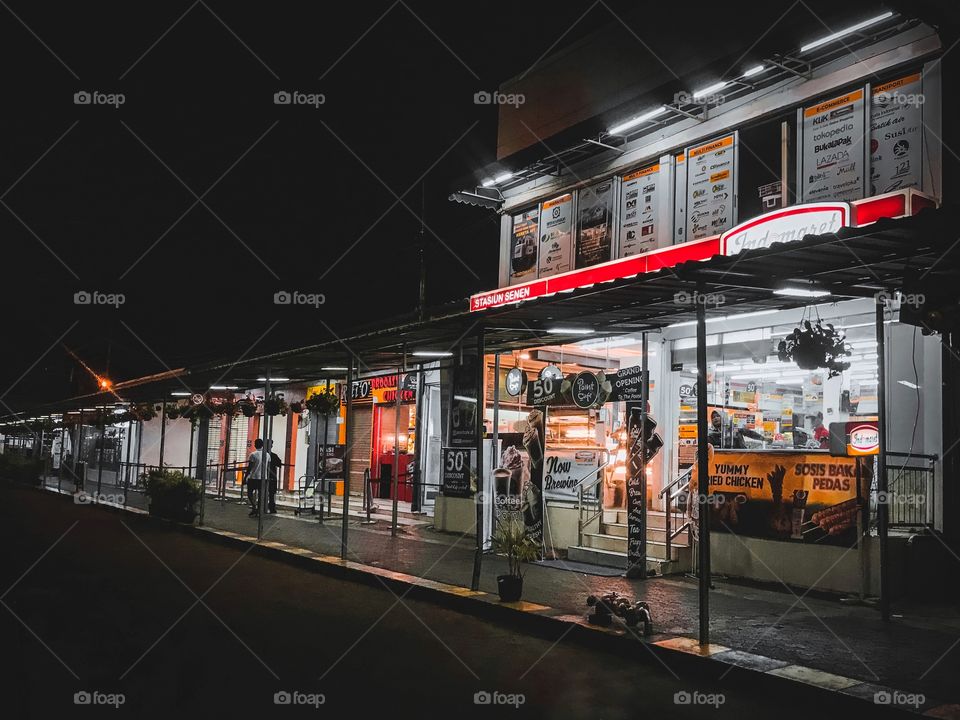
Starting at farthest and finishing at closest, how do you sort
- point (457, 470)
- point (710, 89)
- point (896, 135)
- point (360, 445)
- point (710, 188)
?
point (360, 445)
point (457, 470)
point (710, 188)
point (710, 89)
point (896, 135)

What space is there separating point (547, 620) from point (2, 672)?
197 inches

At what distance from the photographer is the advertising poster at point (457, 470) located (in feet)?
45.3

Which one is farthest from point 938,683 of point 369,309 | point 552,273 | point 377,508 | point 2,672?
point 369,309

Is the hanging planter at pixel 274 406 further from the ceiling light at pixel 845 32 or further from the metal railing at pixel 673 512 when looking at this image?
the ceiling light at pixel 845 32

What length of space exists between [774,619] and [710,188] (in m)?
7.15

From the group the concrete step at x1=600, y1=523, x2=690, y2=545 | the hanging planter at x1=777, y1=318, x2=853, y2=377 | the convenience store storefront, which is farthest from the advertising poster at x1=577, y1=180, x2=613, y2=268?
the hanging planter at x1=777, y1=318, x2=853, y2=377

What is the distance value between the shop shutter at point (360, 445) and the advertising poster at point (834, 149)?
16003 mm

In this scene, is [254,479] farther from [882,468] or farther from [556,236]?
[882,468]

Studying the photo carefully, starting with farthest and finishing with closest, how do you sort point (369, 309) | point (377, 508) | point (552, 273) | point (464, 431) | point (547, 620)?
point (369, 309) → point (377, 508) → point (552, 273) → point (464, 431) → point (547, 620)

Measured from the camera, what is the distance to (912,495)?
991 centimetres

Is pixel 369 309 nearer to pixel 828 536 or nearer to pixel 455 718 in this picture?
pixel 828 536

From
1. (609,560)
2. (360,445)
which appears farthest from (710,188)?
(360,445)

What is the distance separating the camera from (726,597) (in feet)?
31.6

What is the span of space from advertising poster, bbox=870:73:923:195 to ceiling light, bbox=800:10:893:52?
82cm
